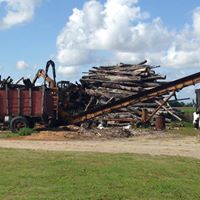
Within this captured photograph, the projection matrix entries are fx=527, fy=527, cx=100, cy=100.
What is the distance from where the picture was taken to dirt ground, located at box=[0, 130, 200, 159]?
18344 mm

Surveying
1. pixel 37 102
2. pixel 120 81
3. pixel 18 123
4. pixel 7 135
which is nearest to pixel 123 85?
pixel 120 81

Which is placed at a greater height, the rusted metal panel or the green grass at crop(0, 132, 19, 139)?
the rusted metal panel

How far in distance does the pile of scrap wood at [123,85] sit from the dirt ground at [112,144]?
6.70m

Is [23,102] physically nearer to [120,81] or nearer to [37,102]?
[37,102]

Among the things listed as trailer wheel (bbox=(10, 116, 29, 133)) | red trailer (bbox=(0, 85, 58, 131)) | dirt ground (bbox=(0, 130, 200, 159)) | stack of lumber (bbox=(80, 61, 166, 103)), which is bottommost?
dirt ground (bbox=(0, 130, 200, 159))

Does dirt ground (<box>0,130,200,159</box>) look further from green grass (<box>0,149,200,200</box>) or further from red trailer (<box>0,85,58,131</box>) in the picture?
green grass (<box>0,149,200,200</box>)

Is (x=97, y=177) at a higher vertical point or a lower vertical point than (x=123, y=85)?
lower

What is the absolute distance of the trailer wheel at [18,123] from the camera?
→ 26781 millimetres

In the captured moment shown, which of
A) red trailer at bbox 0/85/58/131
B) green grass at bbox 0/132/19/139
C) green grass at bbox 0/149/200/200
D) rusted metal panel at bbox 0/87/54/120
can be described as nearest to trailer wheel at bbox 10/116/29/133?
red trailer at bbox 0/85/58/131

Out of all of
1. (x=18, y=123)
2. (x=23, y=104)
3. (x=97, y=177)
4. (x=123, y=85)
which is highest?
(x=123, y=85)

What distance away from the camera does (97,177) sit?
11.2 meters

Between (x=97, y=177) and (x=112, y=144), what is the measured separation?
32.3 ft

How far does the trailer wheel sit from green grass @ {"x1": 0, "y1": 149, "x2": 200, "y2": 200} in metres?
11.7

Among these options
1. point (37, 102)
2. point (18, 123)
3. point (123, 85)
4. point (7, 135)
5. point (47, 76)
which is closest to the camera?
point (7, 135)
